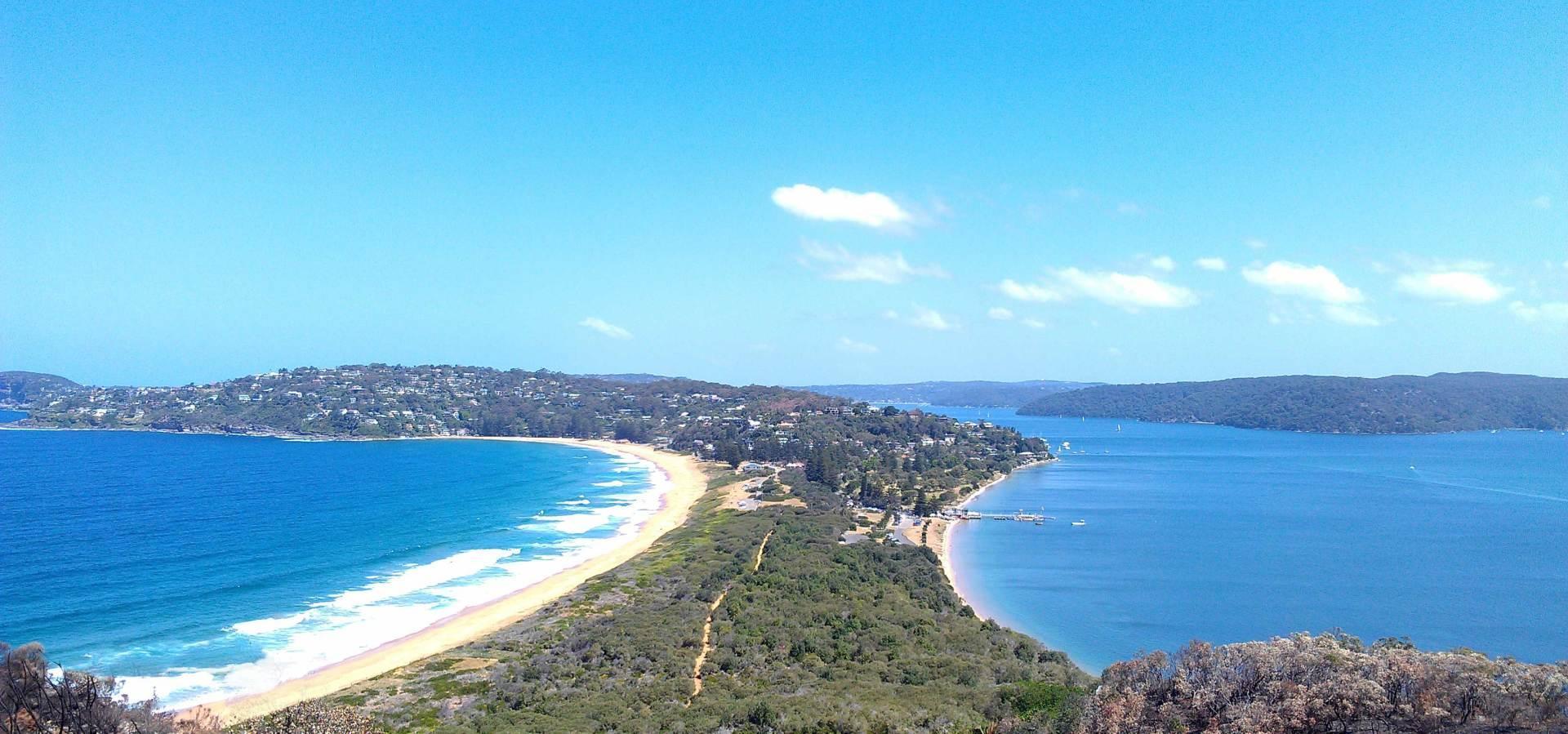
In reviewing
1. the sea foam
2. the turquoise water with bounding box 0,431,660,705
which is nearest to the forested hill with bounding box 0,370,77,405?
the turquoise water with bounding box 0,431,660,705

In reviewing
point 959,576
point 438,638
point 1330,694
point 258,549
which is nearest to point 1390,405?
point 959,576

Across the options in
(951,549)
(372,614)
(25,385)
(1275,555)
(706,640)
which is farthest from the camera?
(25,385)

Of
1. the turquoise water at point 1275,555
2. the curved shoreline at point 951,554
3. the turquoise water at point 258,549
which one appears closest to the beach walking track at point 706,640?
the curved shoreline at point 951,554

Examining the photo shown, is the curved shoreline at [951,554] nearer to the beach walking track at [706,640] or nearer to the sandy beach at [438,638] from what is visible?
the beach walking track at [706,640]

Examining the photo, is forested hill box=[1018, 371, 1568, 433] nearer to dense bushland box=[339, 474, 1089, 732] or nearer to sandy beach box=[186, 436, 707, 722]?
sandy beach box=[186, 436, 707, 722]

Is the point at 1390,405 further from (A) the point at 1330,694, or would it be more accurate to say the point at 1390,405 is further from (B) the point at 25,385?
(B) the point at 25,385

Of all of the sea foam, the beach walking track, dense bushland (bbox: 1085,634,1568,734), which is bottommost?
the sea foam
